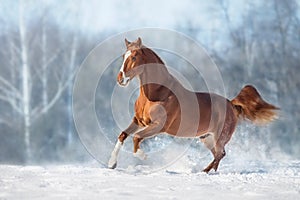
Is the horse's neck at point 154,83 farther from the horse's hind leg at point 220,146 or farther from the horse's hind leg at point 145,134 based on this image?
the horse's hind leg at point 220,146

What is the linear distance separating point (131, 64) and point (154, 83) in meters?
0.40

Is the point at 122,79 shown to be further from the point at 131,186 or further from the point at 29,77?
the point at 29,77

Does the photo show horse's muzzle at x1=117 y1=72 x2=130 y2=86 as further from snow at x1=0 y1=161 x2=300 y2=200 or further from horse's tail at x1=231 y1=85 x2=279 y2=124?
horse's tail at x1=231 y1=85 x2=279 y2=124

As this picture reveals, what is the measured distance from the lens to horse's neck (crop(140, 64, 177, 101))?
5.68 m

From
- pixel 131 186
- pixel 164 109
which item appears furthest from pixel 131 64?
pixel 131 186

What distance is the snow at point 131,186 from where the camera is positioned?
A: 149 inches

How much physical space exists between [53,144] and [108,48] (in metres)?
5.37

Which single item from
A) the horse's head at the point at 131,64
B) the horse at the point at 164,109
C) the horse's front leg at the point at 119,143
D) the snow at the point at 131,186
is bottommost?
the snow at the point at 131,186

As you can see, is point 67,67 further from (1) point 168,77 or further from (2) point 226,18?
(1) point 168,77

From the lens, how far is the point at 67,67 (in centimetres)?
2009

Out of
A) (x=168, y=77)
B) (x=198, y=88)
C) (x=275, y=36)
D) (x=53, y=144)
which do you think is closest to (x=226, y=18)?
(x=275, y=36)

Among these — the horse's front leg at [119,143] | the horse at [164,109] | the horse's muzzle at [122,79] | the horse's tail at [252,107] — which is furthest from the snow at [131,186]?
the horse's tail at [252,107]

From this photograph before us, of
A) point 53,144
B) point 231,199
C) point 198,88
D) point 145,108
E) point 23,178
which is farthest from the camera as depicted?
point 53,144

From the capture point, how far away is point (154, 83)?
570 cm
